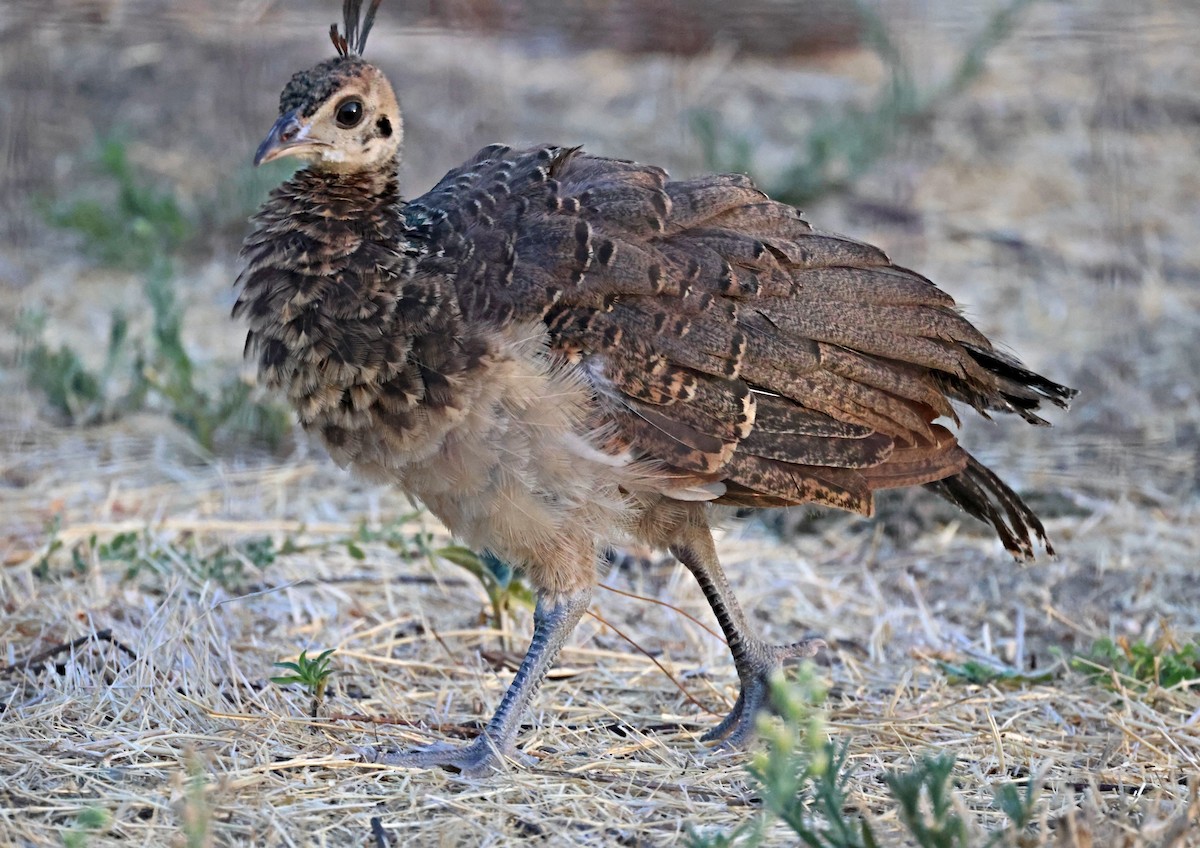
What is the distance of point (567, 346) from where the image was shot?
319cm

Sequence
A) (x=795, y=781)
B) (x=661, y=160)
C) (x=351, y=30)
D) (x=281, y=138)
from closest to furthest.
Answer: (x=795, y=781)
(x=281, y=138)
(x=351, y=30)
(x=661, y=160)

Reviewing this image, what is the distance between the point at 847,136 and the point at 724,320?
4059mm

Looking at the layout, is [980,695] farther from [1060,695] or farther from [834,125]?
[834,125]

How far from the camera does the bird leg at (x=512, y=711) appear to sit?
3131 millimetres

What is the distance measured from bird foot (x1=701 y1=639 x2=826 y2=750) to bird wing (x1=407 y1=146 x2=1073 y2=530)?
477mm

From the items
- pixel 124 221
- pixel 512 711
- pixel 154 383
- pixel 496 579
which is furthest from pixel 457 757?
pixel 124 221

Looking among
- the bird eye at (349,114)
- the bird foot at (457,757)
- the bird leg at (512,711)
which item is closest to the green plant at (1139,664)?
the bird leg at (512,711)

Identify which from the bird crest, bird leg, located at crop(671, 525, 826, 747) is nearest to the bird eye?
the bird crest

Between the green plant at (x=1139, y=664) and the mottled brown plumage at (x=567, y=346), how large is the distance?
731mm

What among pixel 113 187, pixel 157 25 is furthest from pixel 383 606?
pixel 157 25

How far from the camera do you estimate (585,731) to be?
11.3 ft

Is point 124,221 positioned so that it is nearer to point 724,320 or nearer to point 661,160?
point 661,160

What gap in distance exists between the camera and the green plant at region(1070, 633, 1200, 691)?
3693mm

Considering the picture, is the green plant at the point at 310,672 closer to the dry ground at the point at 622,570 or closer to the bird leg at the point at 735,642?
the dry ground at the point at 622,570
